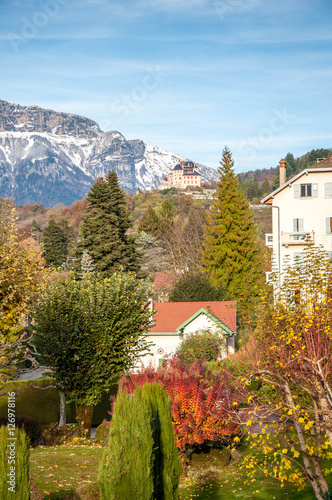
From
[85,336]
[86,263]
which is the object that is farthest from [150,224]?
[85,336]

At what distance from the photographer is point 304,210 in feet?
143

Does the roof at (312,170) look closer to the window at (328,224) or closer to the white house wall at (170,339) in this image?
the window at (328,224)

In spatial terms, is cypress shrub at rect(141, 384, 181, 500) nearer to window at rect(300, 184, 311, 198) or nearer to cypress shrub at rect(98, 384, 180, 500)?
cypress shrub at rect(98, 384, 180, 500)

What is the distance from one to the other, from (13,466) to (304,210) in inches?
1548

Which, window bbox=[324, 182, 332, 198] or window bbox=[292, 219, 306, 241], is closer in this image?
window bbox=[324, 182, 332, 198]

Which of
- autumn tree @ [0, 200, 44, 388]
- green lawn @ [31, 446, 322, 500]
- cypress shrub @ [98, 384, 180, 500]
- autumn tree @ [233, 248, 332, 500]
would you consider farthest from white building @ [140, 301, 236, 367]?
cypress shrub @ [98, 384, 180, 500]

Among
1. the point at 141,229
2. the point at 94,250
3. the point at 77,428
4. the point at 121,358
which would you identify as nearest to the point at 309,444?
the point at 121,358

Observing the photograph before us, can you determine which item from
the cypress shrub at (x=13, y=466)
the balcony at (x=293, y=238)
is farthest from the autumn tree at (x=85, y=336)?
the balcony at (x=293, y=238)

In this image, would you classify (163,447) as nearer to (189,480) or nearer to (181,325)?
(189,480)

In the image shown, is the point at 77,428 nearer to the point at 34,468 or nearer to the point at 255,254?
the point at 34,468

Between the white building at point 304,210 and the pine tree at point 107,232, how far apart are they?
1671 cm

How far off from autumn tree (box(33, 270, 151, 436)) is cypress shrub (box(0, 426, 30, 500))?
17.1m

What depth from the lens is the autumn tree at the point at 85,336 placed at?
24359 millimetres

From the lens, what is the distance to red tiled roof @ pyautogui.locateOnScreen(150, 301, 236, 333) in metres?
41.8
